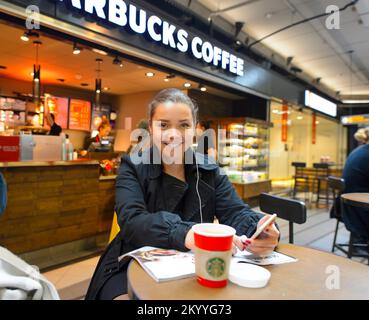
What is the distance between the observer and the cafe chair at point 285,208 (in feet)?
5.10

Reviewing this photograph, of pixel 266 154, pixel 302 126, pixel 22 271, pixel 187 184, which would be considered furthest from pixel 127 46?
pixel 302 126

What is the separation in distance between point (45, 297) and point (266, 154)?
741cm

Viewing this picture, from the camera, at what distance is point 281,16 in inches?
203

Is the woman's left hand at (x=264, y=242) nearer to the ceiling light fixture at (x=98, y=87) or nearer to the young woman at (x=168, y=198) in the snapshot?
the young woman at (x=168, y=198)

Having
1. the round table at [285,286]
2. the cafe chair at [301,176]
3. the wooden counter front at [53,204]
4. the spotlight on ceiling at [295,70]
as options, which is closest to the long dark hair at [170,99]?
the round table at [285,286]

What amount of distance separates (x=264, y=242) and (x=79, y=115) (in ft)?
25.1

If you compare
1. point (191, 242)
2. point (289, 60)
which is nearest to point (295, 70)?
point (289, 60)

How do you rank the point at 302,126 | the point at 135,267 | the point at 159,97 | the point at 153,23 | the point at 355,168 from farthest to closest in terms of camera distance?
the point at 302,126 < the point at 153,23 < the point at 355,168 < the point at 159,97 < the point at 135,267

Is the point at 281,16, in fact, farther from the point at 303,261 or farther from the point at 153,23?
the point at 303,261

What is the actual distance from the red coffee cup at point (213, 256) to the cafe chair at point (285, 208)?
0.86 meters

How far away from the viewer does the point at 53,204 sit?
336 centimetres

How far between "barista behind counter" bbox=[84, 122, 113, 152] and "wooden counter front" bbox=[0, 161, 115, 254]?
1.16 m
